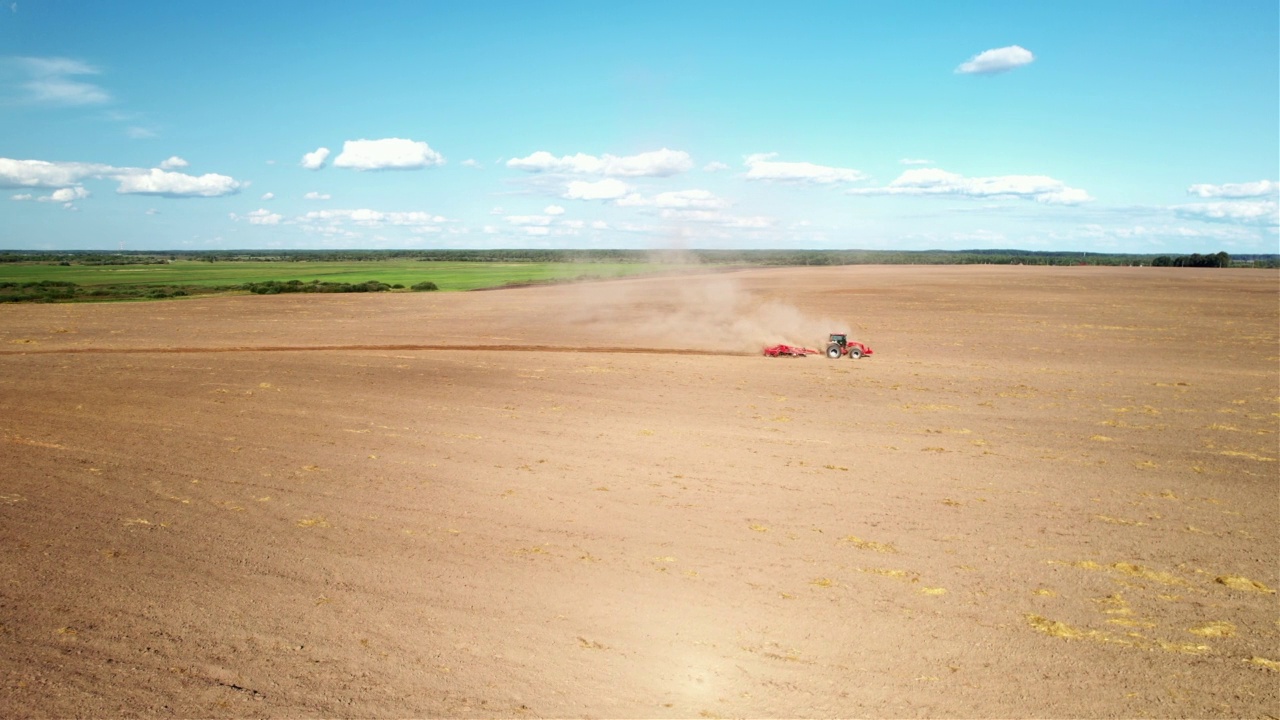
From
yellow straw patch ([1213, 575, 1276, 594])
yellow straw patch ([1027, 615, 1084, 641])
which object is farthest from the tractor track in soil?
yellow straw patch ([1027, 615, 1084, 641])

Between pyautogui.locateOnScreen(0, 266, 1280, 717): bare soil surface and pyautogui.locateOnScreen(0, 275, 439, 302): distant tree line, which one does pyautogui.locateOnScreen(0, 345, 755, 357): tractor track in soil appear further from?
pyautogui.locateOnScreen(0, 275, 439, 302): distant tree line

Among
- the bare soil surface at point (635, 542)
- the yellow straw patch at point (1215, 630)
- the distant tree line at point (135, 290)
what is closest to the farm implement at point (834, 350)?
the bare soil surface at point (635, 542)

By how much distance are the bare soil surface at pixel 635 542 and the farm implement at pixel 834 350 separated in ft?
14.2

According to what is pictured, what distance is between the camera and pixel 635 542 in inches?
458

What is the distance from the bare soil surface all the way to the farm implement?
4.32 metres

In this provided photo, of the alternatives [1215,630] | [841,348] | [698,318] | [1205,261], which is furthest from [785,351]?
[1205,261]

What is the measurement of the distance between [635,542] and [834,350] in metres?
20.8

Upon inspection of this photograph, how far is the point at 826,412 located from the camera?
20.8 meters

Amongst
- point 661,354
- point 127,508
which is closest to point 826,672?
point 127,508

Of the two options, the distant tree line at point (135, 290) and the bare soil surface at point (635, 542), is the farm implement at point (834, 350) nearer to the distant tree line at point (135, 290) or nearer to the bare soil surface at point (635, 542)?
the bare soil surface at point (635, 542)

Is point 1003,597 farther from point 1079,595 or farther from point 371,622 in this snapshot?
point 371,622

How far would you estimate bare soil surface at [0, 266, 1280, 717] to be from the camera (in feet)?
26.5

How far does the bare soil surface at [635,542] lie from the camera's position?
808cm

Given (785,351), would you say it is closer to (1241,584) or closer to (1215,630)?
(1241,584)
